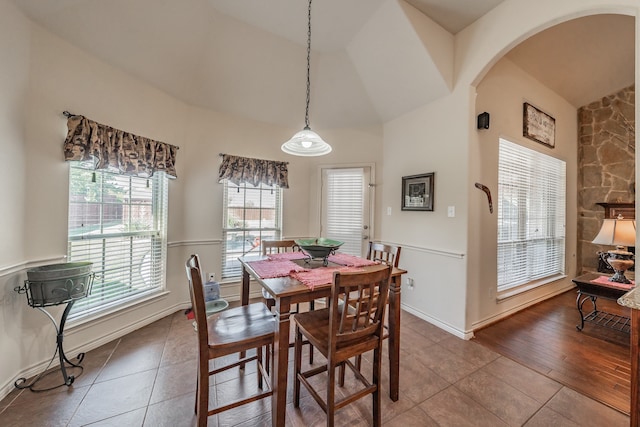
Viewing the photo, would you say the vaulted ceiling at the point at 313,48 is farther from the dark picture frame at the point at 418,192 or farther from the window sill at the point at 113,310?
the window sill at the point at 113,310

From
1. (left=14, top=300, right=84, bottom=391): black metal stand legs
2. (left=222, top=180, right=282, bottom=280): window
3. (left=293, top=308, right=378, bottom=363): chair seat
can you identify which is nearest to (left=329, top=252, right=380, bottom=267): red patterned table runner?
(left=293, top=308, right=378, bottom=363): chair seat

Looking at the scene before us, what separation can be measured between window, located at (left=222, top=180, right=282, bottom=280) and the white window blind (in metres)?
0.76

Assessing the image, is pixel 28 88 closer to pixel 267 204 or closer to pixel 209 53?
pixel 209 53

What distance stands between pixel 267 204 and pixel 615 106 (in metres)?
6.03

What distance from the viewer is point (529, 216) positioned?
3.35 meters

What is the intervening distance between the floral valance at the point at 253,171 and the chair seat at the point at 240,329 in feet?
6.74

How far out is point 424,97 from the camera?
2.90 meters

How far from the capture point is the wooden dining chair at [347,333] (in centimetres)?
123

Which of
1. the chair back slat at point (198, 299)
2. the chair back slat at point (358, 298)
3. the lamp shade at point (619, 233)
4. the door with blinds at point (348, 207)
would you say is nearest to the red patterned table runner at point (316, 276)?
the chair back slat at point (358, 298)

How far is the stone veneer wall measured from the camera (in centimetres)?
398

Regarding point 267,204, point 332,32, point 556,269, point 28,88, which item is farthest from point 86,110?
point 556,269

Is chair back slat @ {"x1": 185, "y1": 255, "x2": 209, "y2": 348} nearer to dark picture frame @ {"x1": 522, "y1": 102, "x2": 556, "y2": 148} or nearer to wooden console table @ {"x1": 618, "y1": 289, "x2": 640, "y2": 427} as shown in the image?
wooden console table @ {"x1": 618, "y1": 289, "x2": 640, "y2": 427}

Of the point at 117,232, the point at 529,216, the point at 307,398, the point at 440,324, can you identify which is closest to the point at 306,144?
the point at 307,398

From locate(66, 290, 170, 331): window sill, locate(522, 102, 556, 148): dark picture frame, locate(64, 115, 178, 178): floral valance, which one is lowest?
locate(66, 290, 170, 331): window sill
